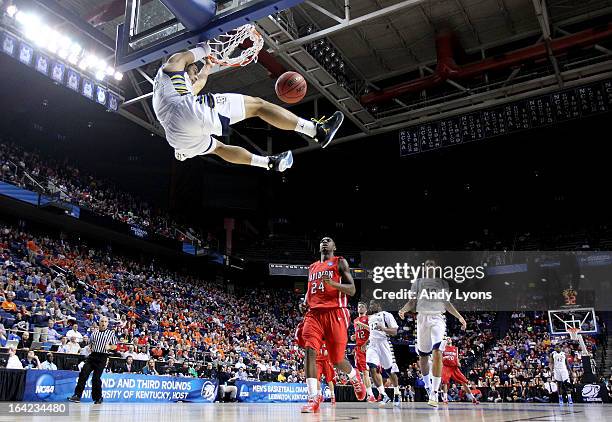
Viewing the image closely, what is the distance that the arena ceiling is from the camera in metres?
16.3

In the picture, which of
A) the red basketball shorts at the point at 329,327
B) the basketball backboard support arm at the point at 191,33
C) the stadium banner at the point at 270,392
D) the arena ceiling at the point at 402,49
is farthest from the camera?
the arena ceiling at the point at 402,49

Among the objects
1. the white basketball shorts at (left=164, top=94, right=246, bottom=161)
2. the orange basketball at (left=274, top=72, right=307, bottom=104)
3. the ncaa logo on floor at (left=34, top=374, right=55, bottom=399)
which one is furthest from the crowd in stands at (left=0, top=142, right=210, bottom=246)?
the white basketball shorts at (left=164, top=94, right=246, bottom=161)

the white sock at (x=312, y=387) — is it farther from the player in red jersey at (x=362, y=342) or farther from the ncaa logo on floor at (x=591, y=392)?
the ncaa logo on floor at (x=591, y=392)

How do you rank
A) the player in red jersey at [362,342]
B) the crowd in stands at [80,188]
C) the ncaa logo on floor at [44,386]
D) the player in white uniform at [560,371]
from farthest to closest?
1. the crowd in stands at [80,188]
2. the player in white uniform at [560,371]
3. the player in red jersey at [362,342]
4. the ncaa logo on floor at [44,386]

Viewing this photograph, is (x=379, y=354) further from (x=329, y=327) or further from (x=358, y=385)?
(x=329, y=327)

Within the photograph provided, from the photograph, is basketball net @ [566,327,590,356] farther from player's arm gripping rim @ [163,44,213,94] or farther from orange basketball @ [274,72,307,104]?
player's arm gripping rim @ [163,44,213,94]

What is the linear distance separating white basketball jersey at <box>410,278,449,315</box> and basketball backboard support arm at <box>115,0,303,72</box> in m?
4.69

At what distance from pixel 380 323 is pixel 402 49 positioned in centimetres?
1139

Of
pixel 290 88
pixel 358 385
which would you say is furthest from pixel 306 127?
pixel 358 385

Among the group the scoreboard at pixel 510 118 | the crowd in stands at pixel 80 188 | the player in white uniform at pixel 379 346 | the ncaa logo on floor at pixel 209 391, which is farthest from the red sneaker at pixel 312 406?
the crowd in stands at pixel 80 188

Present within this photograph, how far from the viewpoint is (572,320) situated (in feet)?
71.1

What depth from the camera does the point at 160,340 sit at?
17312 mm

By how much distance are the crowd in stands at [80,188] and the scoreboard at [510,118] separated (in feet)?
36.9

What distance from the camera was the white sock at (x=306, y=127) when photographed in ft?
18.3
